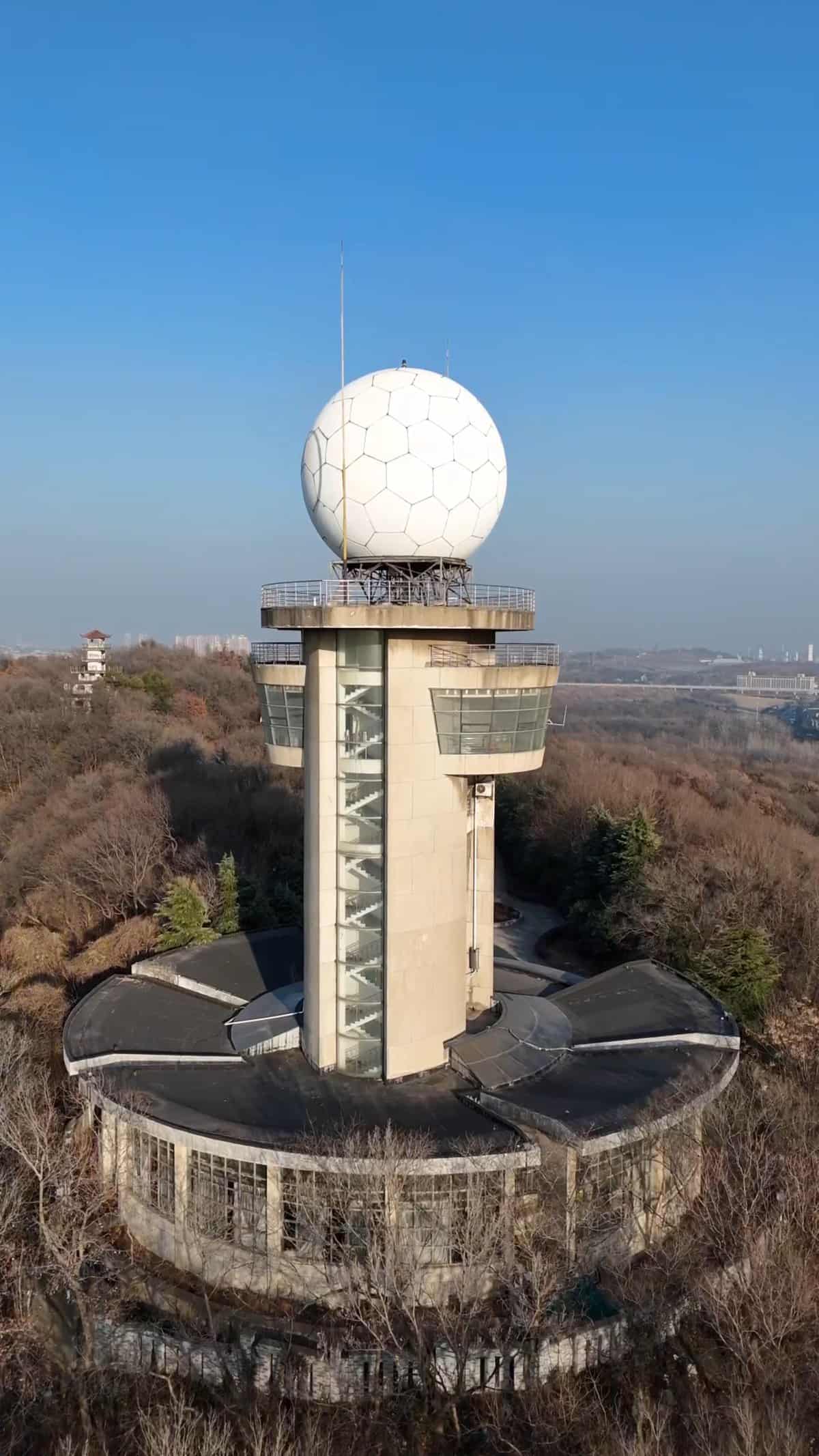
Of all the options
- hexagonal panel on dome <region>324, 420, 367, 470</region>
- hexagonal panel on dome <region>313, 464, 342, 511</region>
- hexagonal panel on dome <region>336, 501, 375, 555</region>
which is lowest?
hexagonal panel on dome <region>336, 501, 375, 555</region>

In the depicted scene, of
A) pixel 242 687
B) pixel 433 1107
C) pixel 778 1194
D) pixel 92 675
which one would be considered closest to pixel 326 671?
pixel 433 1107

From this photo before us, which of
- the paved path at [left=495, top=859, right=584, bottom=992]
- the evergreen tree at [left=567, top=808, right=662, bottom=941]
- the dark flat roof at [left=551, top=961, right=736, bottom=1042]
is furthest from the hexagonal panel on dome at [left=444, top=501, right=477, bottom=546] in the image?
the evergreen tree at [left=567, top=808, right=662, bottom=941]

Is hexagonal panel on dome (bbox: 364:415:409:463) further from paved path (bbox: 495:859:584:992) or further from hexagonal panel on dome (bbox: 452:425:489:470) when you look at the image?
paved path (bbox: 495:859:584:992)

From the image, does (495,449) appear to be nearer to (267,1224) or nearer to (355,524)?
(355,524)

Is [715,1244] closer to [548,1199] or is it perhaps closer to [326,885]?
[548,1199]

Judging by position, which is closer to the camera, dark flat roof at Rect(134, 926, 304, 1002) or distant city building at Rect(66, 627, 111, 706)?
dark flat roof at Rect(134, 926, 304, 1002)

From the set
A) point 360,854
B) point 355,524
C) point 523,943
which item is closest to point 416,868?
point 360,854
